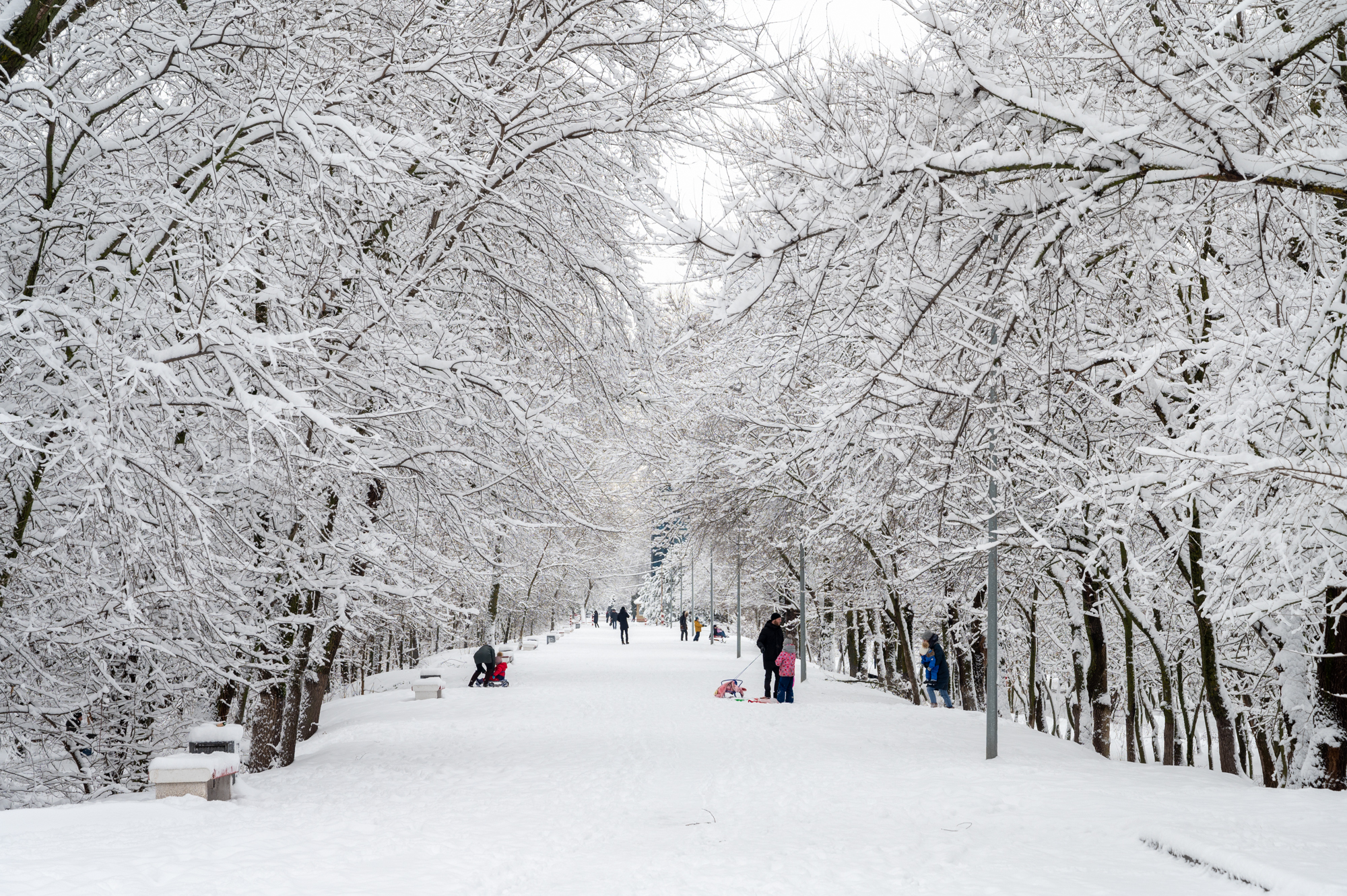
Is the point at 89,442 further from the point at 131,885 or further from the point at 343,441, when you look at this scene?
the point at 131,885

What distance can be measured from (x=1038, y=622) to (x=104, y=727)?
20.7 meters

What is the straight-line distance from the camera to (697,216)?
6.11 metres

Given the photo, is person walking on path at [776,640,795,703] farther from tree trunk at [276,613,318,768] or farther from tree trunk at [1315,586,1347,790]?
tree trunk at [1315,586,1347,790]

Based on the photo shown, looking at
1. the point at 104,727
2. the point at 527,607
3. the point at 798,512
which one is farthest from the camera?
the point at 527,607

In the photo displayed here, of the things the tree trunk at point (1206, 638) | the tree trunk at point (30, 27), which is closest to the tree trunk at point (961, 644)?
the tree trunk at point (1206, 638)

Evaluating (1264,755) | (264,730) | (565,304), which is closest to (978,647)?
(1264,755)

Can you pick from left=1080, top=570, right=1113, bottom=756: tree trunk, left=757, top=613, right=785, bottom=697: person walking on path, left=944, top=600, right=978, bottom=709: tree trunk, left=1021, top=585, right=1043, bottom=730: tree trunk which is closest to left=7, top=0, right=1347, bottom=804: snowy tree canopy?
left=1080, top=570, right=1113, bottom=756: tree trunk

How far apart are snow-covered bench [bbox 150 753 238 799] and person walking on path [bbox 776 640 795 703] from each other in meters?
13.2

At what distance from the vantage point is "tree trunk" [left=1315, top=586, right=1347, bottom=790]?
31.9 ft

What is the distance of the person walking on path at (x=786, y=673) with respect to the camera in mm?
20719

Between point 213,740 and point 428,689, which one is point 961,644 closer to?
point 428,689

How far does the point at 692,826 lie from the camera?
8516mm

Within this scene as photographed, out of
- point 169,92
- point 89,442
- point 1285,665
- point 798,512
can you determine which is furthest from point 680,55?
point 798,512

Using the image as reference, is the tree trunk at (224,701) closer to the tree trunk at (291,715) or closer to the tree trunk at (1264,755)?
the tree trunk at (291,715)
